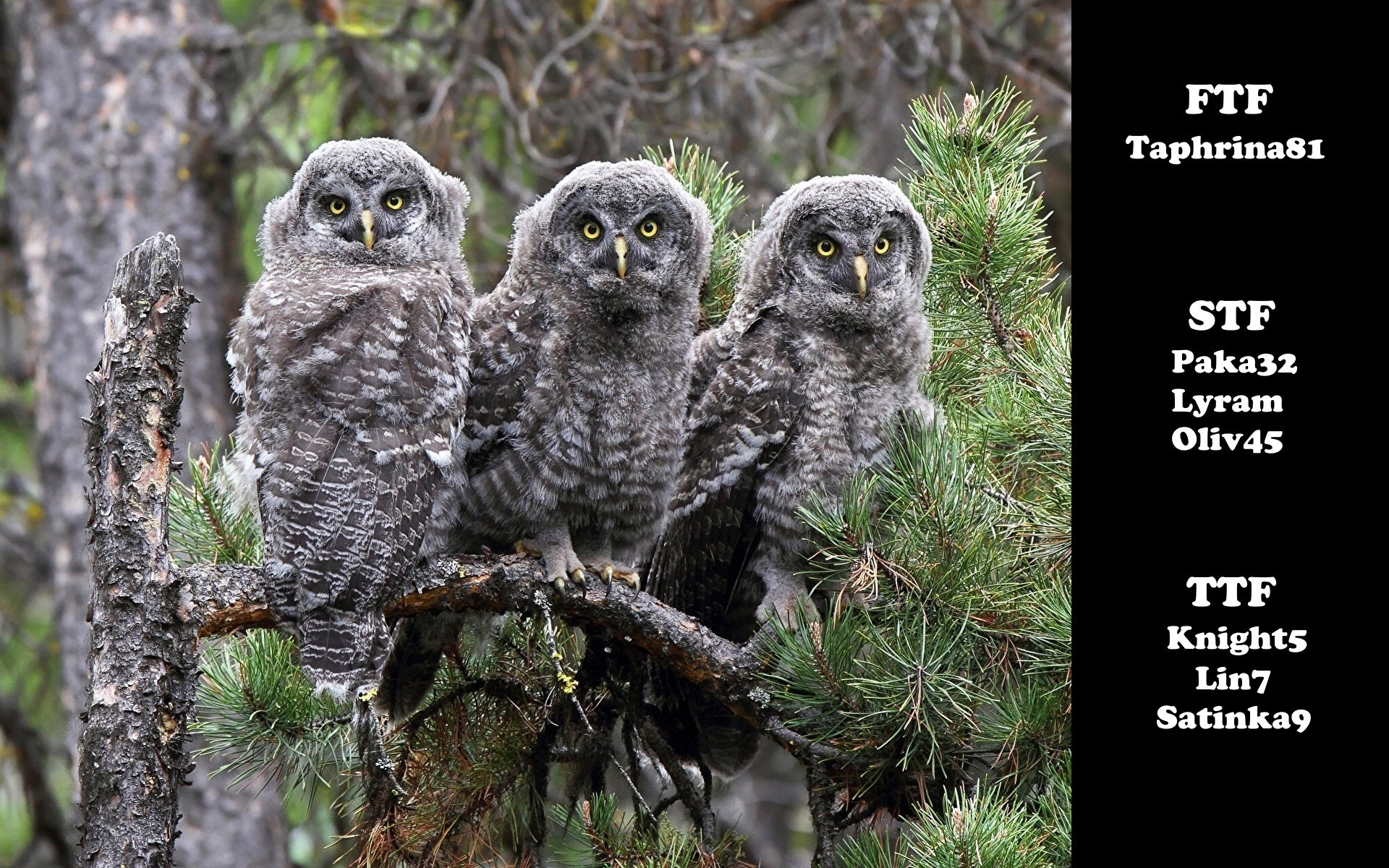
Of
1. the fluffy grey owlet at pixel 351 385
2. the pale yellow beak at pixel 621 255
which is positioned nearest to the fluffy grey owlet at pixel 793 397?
the pale yellow beak at pixel 621 255

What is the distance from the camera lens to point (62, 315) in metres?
5.49

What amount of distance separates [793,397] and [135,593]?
5.10 feet

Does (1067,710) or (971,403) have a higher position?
(971,403)

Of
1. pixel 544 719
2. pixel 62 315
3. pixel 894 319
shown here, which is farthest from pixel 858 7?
pixel 544 719

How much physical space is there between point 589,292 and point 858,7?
3074mm

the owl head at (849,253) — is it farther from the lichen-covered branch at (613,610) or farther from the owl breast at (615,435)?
the lichen-covered branch at (613,610)

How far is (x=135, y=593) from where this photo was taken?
2346 mm

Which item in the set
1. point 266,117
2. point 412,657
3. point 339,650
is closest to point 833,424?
point 412,657

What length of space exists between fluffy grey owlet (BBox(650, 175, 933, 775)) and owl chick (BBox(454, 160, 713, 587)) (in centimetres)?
18

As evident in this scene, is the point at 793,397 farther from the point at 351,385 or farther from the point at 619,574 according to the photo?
the point at 351,385

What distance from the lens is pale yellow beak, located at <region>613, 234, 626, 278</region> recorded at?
314 cm

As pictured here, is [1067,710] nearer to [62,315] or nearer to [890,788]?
[890,788]

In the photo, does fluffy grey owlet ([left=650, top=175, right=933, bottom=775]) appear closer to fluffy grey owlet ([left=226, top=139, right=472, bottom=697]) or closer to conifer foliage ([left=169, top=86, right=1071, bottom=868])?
conifer foliage ([left=169, top=86, right=1071, bottom=868])

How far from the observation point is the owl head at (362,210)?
127 inches
